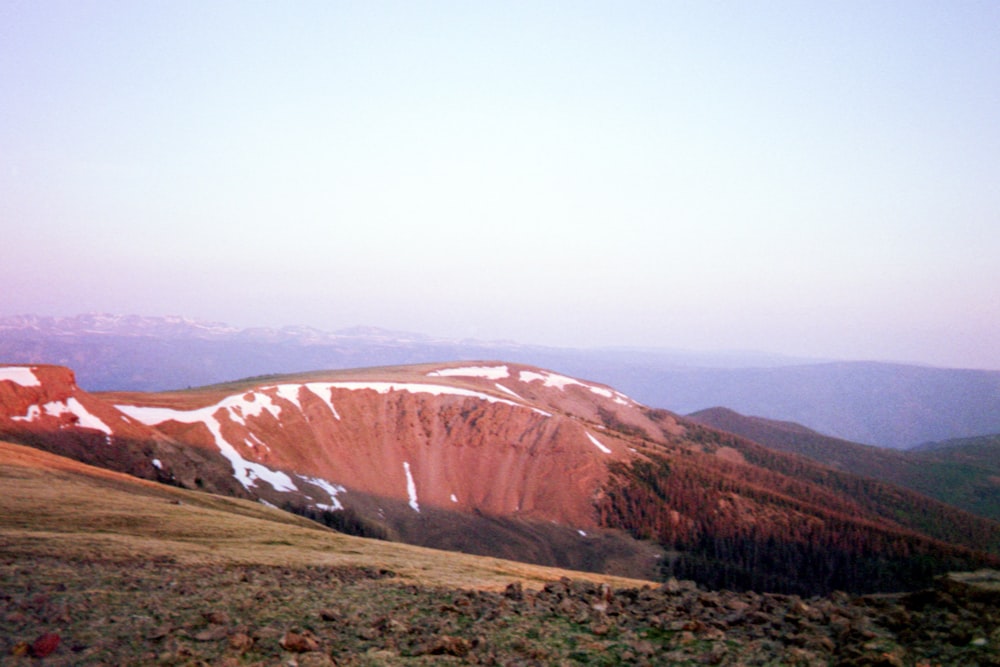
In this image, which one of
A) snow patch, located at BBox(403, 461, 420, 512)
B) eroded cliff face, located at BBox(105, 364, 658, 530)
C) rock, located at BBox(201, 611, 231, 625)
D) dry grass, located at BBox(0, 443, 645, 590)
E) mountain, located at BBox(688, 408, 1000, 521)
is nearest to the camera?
rock, located at BBox(201, 611, 231, 625)

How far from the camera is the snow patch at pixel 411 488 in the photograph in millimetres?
75188

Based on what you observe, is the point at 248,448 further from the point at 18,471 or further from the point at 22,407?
the point at 18,471

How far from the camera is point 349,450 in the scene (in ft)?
266

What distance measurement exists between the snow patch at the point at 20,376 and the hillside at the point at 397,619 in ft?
149

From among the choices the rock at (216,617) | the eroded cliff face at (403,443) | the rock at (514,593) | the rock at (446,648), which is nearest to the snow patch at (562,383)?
the eroded cliff face at (403,443)

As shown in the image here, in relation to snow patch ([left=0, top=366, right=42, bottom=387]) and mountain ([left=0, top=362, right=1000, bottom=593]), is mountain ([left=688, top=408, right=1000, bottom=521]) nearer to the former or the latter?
mountain ([left=0, top=362, right=1000, bottom=593])

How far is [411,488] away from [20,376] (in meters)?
43.7

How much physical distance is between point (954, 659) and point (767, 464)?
Answer: 141 metres

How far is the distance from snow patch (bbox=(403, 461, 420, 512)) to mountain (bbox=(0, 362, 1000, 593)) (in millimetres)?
438

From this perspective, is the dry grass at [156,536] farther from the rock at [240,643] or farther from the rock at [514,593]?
the rock at [240,643]

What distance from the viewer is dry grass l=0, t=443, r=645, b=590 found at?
1683cm

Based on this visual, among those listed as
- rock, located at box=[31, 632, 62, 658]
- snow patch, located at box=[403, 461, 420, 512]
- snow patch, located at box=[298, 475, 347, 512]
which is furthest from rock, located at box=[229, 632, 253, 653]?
snow patch, located at box=[403, 461, 420, 512]

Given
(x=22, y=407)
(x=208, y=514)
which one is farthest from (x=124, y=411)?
(x=208, y=514)

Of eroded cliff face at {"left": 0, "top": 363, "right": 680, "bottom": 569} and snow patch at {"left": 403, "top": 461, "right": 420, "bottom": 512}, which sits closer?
eroded cliff face at {"left": 0, "top": 363, "right": 680, "bottom": 569}
